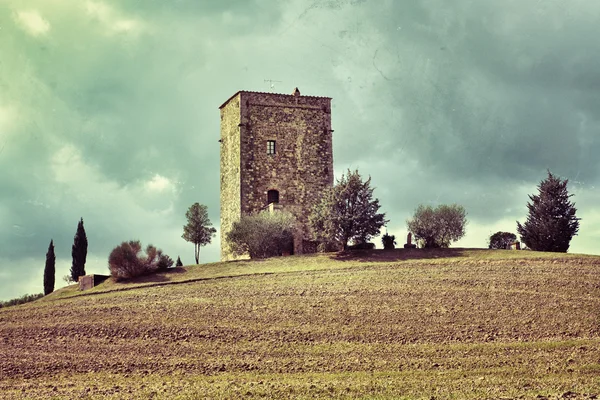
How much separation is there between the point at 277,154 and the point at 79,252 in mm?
17865

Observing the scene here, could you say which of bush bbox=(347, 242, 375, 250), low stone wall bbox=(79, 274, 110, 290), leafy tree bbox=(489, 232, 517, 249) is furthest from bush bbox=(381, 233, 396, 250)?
low stone wall bbox=(79, 274, 110, 290)

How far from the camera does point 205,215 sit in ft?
207

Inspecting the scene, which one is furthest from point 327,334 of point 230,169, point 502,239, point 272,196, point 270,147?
point 502,239

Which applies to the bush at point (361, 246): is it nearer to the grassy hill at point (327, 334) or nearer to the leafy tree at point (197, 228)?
the grassy hill at point (327, 334)

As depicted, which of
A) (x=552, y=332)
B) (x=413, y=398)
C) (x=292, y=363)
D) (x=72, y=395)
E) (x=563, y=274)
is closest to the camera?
(x=413, y=398)

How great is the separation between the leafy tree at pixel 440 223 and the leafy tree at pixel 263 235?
10.5 m

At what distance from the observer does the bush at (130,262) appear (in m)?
45.5

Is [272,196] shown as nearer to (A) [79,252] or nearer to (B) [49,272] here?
(A) [79,252]

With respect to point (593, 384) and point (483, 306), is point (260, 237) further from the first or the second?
point (593, 384)

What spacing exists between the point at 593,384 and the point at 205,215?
44.2 meters

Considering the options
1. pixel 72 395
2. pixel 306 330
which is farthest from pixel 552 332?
pixel 72 395

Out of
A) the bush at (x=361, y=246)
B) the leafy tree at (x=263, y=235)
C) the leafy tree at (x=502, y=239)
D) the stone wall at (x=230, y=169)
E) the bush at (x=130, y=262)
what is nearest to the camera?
the bush at (x=130, y=262)

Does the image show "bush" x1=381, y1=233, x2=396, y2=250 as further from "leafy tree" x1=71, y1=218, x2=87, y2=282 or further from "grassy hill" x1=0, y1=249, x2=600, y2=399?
"leafy tree" x1=71, y1=218, x2=87, y2=282

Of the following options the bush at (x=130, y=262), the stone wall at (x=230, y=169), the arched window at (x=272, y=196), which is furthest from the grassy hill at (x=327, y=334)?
the stone wall at (x=230, y=169)
